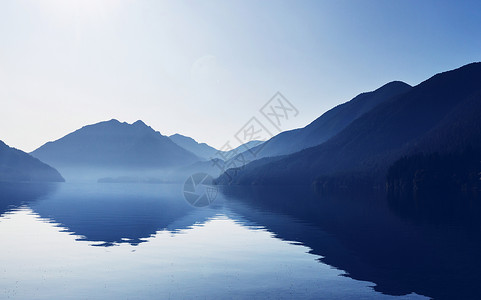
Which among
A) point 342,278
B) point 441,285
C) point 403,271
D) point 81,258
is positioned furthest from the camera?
point 81,258

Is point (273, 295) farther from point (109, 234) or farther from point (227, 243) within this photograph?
point (109, 234)

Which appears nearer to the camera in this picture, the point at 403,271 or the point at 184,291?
the point at 184,291

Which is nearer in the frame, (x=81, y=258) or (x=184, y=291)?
(x=184, y=291)

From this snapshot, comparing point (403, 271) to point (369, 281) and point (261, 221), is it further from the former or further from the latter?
point (261, 221)

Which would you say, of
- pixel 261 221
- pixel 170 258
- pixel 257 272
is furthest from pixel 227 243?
pixel 261 221

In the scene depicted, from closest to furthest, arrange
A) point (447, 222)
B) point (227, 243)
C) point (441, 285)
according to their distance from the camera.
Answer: point (441, 285) < point (227, 243) < point (447, 222)

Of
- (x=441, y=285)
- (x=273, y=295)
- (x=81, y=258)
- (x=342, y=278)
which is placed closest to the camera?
(x=273, y=295)

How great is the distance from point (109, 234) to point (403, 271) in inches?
1984

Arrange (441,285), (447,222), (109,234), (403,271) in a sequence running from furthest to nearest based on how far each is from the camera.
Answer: (447,222) < (109,234) < (403,271) < (441,285)

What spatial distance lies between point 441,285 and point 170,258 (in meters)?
30.7

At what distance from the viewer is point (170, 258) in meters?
48.1

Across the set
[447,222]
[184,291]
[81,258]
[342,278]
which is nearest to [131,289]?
[184,291]

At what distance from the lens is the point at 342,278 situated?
1505 inches

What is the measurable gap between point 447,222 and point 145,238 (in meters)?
66.1
